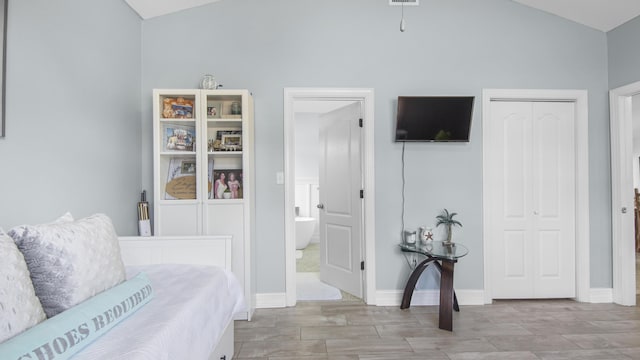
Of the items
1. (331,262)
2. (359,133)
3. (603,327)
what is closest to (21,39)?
(359,133)

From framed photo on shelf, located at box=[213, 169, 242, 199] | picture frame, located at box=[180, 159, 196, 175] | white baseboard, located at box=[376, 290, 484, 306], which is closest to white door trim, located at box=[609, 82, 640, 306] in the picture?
white baseboard, located at box=[376, 290, 484, 306]

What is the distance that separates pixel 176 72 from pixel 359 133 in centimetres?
182

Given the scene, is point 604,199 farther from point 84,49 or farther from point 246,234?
point 84,49

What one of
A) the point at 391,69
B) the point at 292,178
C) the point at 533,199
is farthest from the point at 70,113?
the point at 533,199

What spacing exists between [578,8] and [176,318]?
13.0 feet

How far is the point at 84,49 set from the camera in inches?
84.0

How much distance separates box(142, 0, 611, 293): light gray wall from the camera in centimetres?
298

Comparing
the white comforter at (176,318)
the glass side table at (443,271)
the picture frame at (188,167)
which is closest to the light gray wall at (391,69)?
the glass side table at (443,271)

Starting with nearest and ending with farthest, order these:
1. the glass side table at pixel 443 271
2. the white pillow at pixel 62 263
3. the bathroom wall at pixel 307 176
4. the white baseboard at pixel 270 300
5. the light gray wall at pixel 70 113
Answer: the white pillow at pixel 62 263 < the light gray wall at pixel 70 113 < the glass side table at pixel 443 271 < the white baseboard at pixel 270 300 < the bathroom wall at pixel 307 176

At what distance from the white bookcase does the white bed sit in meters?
0.52

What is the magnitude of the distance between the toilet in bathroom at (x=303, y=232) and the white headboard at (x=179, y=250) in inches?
134

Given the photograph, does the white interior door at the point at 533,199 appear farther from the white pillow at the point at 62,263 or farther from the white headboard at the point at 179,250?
the white pillow at the point at 62,263

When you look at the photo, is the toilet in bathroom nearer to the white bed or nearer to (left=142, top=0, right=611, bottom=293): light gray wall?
(left=142, top=0, right=611, bottom=293): light gray wall

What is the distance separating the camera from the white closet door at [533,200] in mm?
3117
